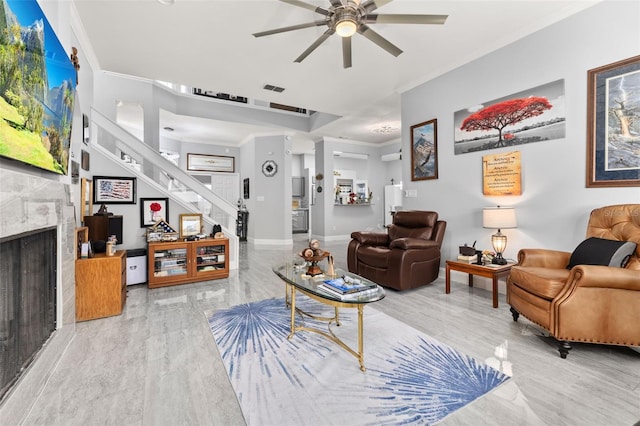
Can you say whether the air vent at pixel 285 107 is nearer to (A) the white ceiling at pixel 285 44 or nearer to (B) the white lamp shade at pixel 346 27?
(A) the white ceiling at pixel 285 44

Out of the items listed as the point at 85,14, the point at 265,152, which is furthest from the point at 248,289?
the point at 265,152

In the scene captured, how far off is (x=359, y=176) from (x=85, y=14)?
6865 millimetres

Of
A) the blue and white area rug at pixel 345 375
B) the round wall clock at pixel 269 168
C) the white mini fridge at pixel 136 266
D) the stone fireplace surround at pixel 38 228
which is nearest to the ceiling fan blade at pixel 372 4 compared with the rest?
the stone fireplace surround at pixel 38 228

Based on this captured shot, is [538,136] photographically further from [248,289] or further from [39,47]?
[39,47]

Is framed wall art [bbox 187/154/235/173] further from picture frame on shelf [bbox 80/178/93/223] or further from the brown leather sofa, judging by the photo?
the brown leather sofa

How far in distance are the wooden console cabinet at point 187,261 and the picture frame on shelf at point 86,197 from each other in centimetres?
78

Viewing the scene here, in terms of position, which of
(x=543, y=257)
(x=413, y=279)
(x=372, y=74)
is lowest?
(x=413, y=279)

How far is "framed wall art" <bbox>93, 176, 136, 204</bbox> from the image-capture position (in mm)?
3551

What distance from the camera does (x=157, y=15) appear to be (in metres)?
2.85

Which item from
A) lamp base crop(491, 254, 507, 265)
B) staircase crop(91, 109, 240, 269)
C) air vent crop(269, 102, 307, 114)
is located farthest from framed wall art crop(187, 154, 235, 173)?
lamp base crop(491, 254, 507, 265)

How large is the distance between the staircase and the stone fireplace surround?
1.69 m

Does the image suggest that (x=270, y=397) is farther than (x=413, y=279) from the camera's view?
No

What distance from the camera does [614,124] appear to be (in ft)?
8.05

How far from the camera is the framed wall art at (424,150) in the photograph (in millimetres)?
4078
